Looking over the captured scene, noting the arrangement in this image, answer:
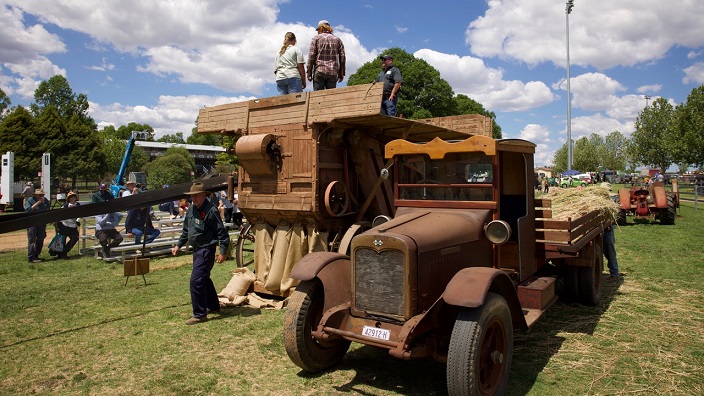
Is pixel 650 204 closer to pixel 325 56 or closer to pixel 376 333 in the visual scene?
pixel 325 56

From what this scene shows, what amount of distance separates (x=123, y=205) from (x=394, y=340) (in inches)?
165

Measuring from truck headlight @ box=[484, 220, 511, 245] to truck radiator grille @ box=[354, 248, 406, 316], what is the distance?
1196 mm

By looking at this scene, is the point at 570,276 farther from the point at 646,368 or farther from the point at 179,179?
the point at 179,179

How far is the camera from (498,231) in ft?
15.3

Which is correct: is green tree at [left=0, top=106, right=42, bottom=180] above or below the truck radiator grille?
above

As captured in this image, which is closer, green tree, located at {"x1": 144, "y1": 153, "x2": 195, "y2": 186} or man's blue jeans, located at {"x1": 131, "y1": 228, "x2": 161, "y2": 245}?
man's blue jeans, located at {"x1": 131, "y1": 228, "x2": 161, "y2": 245}

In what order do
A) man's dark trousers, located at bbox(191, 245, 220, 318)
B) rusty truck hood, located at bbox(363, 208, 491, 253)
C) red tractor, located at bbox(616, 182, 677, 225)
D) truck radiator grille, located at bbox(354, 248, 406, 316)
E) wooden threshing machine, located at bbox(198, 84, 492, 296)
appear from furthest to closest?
red tractor, located at bbox(616, 182, 677, 225), wooden threshing machine, located at bbox(198, 84, 492, 296), man's dark trousers, located at bbox(191, 245, 220, 318), rusty truck hood, located at bbox(363, 208, 491, 253), truck radiator grille, located at bbox(354, 248, 406, 316)

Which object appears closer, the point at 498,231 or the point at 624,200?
the point at 498,231

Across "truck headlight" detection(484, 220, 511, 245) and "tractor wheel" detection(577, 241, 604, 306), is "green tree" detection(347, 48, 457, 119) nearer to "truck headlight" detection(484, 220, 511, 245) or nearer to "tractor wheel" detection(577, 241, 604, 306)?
"tractor wheel" detection(577, 241, 604, 306)

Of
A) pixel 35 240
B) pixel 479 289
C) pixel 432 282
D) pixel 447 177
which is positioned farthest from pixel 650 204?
pixel 35 240

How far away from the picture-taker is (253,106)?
7883 millimetres

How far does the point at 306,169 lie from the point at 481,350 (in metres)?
4.14

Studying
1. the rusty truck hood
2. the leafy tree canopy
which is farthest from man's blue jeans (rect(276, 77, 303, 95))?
the leafy tree canopy

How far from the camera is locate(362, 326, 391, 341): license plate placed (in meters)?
3.95
